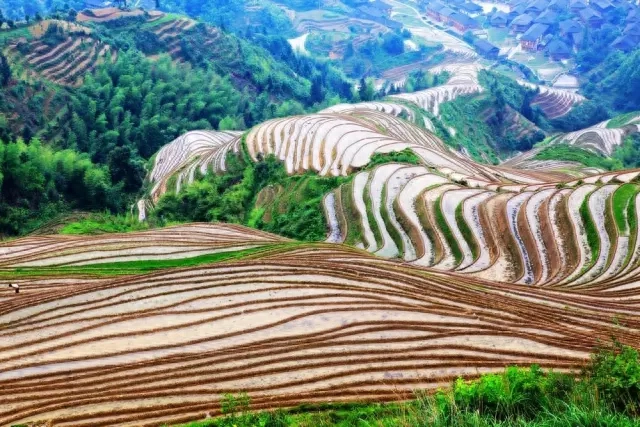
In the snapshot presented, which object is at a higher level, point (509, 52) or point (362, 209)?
point (509, 52)

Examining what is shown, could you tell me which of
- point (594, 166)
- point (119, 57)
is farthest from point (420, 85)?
point (119, 57)

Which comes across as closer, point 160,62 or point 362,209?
point 362,209

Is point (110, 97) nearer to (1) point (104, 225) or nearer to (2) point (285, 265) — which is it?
(1) point (104, 225)

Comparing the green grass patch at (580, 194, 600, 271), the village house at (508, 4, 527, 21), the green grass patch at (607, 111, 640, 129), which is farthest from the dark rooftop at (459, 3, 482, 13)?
the green grass patch at (580, 194, 600, 271)

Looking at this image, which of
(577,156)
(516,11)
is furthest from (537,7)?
(577,156)

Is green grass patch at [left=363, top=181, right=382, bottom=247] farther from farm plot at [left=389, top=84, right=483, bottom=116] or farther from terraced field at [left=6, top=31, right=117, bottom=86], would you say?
farm plot at [left=389, top=84, right=483, bottom=116]

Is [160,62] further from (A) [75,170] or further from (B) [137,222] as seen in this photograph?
(B) [137,222]

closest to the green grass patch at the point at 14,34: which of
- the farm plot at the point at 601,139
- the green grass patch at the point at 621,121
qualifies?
the farm plot at the point at 601,139
